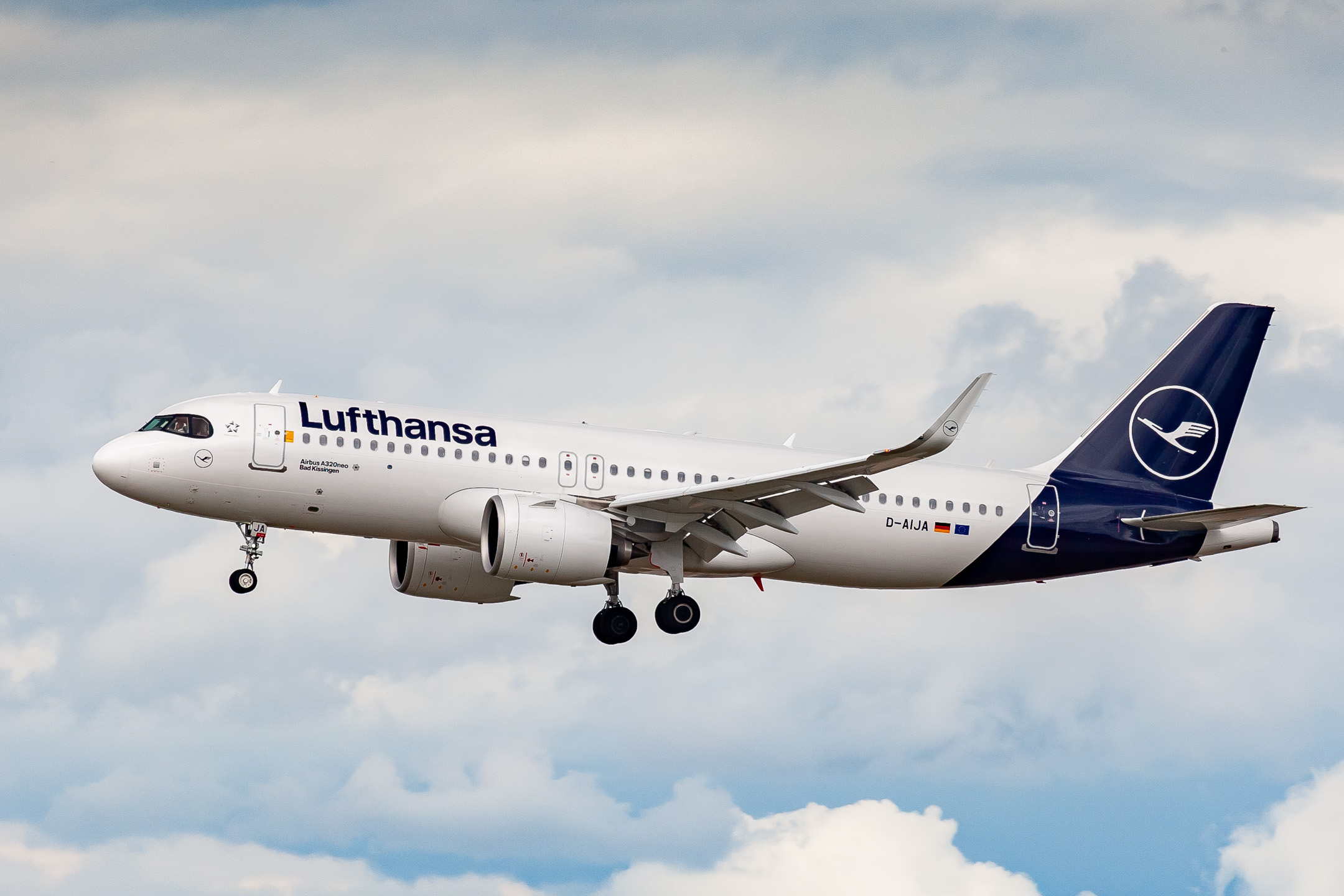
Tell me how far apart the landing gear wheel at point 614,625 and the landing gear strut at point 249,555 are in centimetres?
823

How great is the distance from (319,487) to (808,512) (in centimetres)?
1142

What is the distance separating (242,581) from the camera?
40.1 m

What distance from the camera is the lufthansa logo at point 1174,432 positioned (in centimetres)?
4622

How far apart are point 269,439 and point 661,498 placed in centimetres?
871

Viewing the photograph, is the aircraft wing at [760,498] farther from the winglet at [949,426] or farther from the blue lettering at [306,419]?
the blue lettering at [306,419]

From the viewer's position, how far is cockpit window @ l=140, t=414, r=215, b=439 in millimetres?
38531

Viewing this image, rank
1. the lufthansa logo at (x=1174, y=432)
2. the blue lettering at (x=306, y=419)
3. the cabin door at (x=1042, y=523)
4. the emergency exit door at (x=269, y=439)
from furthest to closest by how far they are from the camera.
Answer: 1. the lufthansa logo at (x=1174, y=432)
2. the cabin door at (x=1042, y=523)
3. the blue lettering at (x=306, y=419)
4. the emergency exit door at (x=269, y=439)

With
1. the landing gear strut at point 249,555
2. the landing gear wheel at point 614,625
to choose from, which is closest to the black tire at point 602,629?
the landing gear wheel at point 614,625

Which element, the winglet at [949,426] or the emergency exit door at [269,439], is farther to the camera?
the emergency exit door at [269,439]

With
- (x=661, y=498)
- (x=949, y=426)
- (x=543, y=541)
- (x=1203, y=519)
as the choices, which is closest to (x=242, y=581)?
(x=543, y=541)

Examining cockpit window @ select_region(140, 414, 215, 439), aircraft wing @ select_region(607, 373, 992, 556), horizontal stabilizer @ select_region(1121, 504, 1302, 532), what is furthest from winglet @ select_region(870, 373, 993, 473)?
cockpit window @ select_region(140, 414, 215, 439)

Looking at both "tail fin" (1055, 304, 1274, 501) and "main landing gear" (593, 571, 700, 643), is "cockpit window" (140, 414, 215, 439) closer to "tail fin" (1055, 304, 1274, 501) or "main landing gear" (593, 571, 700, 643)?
"main landing gear" (593, 571, 700, 643)

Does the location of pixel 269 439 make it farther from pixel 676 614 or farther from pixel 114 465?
pixel 676 614

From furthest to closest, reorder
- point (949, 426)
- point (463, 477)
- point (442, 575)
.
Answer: point (442, 575), point (463, 477), point (949, 426)
